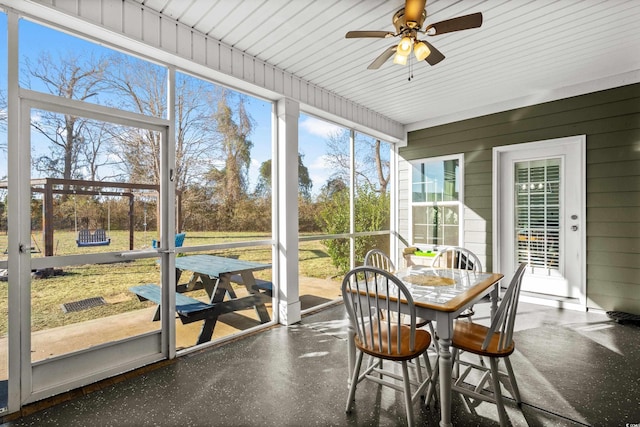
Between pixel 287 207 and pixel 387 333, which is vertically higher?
pixel 287 207

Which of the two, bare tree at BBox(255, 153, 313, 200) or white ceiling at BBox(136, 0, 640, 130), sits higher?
white ceiling at BBox(136, 0, 640, 130)

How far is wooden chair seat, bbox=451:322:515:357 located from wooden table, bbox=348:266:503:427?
18cm

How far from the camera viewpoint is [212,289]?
124 inches

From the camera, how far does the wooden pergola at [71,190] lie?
88.6 inches

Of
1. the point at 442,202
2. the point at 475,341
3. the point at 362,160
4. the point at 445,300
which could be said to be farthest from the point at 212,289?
the point at 442,202

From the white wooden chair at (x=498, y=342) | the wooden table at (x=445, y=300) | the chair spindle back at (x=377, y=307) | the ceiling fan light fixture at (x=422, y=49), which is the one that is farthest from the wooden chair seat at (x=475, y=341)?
the ceiling fan light fixture at (x=422, y=49)

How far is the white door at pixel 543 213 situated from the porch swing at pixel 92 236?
4.64 meters

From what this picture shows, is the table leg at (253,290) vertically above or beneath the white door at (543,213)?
beneath

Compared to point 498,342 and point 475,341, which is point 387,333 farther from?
point 498,342

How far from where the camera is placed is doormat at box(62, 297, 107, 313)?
7.73 feet

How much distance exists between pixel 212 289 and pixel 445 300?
84.2 inches

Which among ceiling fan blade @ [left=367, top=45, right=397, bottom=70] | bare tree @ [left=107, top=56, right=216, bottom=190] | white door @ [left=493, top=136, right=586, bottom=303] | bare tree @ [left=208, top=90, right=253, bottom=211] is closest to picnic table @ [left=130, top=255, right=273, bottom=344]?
bare tree @ [left=208, top=90, right=253, bottom=211]

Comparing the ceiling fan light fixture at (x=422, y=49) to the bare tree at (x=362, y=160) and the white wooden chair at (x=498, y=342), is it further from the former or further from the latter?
the bare tree at (x=362, y=160)

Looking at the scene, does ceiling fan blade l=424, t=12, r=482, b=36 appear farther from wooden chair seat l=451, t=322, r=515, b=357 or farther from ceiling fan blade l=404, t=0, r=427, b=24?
wooden chair seat l=451, t=322, r=515, b=357
